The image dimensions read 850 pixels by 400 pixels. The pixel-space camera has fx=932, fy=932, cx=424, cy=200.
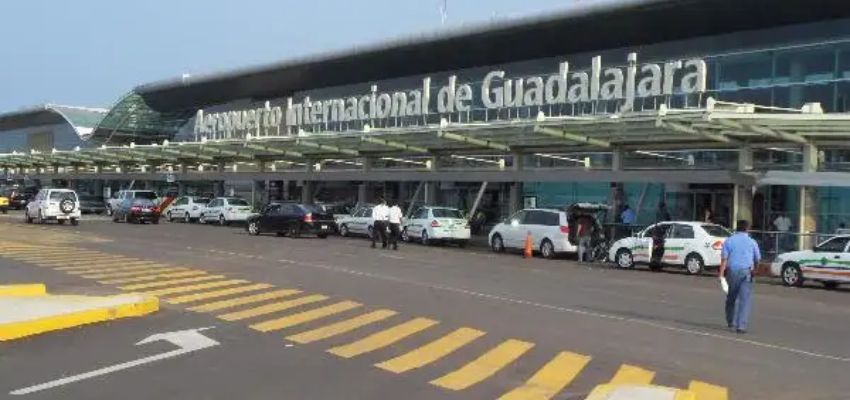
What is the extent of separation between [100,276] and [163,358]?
32.4 feet

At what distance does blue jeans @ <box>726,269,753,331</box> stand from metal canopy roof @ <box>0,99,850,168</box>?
13.0 m

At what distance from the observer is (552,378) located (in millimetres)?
9117

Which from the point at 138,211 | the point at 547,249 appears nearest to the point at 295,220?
the point at 547,249

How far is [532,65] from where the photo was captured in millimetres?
48156

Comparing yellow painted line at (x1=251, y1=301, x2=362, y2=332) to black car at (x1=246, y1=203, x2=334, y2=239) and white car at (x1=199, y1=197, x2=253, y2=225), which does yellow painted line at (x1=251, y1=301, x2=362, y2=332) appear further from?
white car at (x1=199, y1=197, x2=253, y2=225)

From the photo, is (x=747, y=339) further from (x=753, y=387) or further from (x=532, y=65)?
(x=532, y=65)

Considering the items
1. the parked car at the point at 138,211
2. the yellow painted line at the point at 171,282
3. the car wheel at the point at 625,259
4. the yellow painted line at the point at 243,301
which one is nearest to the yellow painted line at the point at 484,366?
the yellow painted line at the point at 243,301

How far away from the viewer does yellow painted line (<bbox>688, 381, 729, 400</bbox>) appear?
8.41 meters

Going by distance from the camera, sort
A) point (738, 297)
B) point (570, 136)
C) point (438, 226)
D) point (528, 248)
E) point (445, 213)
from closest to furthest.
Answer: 1. point (738, 297)
2. point (528, 248)
3. point (570, 136)
4. point (438, 226)
5. point (445, 213)

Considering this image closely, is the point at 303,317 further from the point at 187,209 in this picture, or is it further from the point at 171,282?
the point at 187,209

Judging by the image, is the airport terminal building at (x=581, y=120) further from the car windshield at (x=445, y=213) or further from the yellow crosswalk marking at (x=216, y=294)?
the yellow crosswalk marking at (x=216, y=294)

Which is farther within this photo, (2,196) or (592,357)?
→ (2,196)

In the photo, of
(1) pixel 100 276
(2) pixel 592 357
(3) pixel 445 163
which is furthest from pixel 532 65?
(2) pixel 592 357

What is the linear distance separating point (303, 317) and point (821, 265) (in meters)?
14.9
